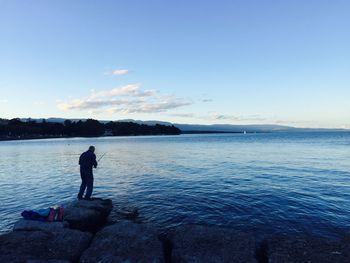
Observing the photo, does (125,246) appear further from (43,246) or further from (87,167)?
(87,167)

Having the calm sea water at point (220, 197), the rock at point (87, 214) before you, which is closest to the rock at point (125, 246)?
the rock at point (87, 214)

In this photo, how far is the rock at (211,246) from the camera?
8170 mm

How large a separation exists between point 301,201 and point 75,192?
17774 mm

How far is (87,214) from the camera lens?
1298 centimetres

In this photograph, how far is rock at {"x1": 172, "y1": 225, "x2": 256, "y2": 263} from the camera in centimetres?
817

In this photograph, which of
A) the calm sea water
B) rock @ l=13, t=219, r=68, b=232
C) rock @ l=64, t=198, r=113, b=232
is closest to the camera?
rock @ l=13, t=219, r=68, b=232

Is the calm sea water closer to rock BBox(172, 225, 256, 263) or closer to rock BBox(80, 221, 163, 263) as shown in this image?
rock BBox(172, 225, 256, 263)

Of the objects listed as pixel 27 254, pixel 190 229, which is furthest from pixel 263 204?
pixel 27 254

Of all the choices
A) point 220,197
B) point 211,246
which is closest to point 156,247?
point 211,246

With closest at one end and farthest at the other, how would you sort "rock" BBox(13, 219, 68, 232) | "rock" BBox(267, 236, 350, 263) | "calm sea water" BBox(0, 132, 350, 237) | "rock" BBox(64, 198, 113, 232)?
"rock" BBox(267, 236, 350, 263) < "rock" BBox(13, 219, 68, 232) < "rock" BBox(64, 198, 113, 232) < "calm sea water" BBox(0, 132, 350, 237)

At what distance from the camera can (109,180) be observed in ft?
87.8

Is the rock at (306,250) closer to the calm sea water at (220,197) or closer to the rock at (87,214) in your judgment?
the calm sea water at (220,197)

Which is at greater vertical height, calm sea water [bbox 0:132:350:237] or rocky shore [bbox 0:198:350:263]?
rocky shore [bbox 0:198:350:263]

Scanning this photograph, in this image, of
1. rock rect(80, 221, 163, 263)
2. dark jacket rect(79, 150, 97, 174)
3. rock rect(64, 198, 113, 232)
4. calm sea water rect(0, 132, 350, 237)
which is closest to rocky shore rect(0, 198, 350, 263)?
rock rect(80, 221, 163, 263)
